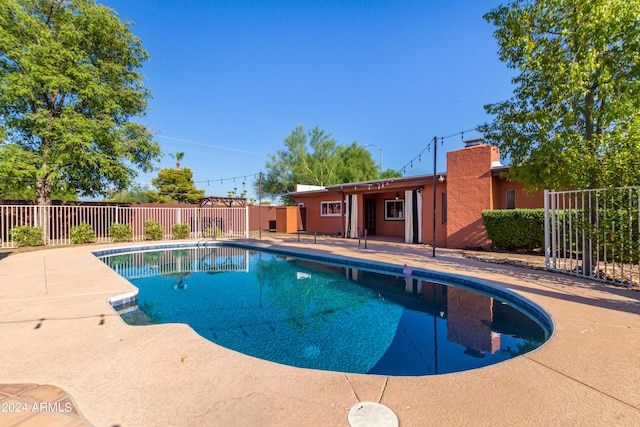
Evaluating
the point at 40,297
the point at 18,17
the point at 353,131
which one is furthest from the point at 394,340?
the point at 353,131

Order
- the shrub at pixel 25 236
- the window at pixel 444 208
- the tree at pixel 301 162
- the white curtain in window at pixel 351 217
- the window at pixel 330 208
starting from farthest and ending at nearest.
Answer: the tree at pixel 301 162 < the window at pixel 330 208 < the white curtain in window at pixel 351 217 < the shrub at pixel 25 236 < the window at pixel 444 208

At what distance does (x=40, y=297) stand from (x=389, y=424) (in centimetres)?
565

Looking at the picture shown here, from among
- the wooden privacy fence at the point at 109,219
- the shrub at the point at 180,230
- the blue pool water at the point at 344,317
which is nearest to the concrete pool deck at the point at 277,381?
the blue pool water at the point at 344,317

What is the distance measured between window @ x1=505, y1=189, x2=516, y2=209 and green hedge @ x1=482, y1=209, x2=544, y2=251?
1.24 m

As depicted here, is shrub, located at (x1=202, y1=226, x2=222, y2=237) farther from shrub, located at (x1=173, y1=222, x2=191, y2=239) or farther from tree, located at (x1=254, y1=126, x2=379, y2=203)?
tree, located at (x1=254, y1=126, x2=379, y2=203)

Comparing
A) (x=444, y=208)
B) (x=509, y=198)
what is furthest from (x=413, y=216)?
(x=509, y=198)

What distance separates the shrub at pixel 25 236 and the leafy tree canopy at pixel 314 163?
18.5m

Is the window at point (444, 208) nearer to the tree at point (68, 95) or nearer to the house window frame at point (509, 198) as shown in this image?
the house window frame at point (509, 198)

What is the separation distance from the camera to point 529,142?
6.80 m

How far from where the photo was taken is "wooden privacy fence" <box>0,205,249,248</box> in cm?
1352

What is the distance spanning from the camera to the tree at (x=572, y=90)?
5207 millimetres

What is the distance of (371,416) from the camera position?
75.4 inches

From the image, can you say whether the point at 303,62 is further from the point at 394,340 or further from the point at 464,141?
the point at 394,340

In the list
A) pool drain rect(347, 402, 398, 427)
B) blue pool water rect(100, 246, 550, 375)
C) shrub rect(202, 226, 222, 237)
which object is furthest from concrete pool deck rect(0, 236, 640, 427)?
shrub rect(202, 226, 222, 237)
